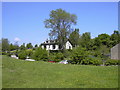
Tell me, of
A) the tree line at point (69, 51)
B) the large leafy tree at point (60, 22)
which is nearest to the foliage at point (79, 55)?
the tree line at point (69, 51)

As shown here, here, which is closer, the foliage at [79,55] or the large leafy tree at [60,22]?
the foliage at [79,55]

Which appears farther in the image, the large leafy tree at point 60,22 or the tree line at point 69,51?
the large leafy tree at point 60,22

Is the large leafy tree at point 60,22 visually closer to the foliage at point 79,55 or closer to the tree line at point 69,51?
the tree line at point 69,51

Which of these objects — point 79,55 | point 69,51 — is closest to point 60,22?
point 69,51

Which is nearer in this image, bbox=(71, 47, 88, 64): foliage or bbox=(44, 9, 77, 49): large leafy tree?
bbox=(71, 47, 88, 64): foliage

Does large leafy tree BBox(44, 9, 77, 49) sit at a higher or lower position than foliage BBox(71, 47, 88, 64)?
higher

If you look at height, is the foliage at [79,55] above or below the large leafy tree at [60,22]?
below

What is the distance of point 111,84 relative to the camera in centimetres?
681

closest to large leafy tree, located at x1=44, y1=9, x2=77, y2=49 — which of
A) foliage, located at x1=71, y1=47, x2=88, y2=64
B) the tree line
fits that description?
the tree line

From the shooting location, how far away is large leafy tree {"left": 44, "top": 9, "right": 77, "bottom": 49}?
153 ft

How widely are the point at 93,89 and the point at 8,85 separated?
3189 mm

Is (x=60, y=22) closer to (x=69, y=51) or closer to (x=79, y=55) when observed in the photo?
(x=69, y=51)

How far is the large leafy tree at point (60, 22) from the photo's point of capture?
46750 mm

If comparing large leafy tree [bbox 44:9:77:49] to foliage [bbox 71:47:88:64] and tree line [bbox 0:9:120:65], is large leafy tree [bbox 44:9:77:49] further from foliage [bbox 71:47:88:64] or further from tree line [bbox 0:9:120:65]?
foliage [bbox 71:47:88:64]
